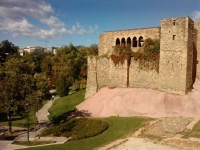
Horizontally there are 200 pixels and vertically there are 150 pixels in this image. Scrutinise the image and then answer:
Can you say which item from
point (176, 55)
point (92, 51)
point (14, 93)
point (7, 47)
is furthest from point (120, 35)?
point (7, 47)

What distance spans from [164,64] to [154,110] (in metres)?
4.61

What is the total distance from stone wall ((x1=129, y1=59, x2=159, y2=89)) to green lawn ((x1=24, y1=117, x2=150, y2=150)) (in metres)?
5.28

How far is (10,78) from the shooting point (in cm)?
2033

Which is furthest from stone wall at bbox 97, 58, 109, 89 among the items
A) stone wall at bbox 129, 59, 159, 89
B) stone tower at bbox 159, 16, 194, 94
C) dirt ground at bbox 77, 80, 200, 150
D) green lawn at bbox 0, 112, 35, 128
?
green lawn at bbox 0, 112, 35, 128

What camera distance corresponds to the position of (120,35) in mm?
30078

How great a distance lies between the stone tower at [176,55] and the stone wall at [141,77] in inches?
35.8

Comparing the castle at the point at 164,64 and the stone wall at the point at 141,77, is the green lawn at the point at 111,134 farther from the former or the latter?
the stone wall at the point at 141,77

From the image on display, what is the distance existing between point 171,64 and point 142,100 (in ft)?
13.8

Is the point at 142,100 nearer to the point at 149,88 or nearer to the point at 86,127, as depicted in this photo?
the point at 149,88

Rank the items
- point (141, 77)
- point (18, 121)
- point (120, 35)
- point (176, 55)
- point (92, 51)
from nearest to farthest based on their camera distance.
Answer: point (176, 55)
point (141, 77)
point (18, 121)
point (120, 35)
point (92, 51)

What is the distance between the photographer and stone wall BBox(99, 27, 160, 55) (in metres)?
27.1

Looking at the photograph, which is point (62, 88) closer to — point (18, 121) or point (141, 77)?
point (18, 121)

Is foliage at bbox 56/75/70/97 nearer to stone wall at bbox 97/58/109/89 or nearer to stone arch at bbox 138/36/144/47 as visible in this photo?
stone wall at bbox 97/58/109/89

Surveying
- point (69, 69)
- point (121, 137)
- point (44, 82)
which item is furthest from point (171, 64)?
point (69, 69)
